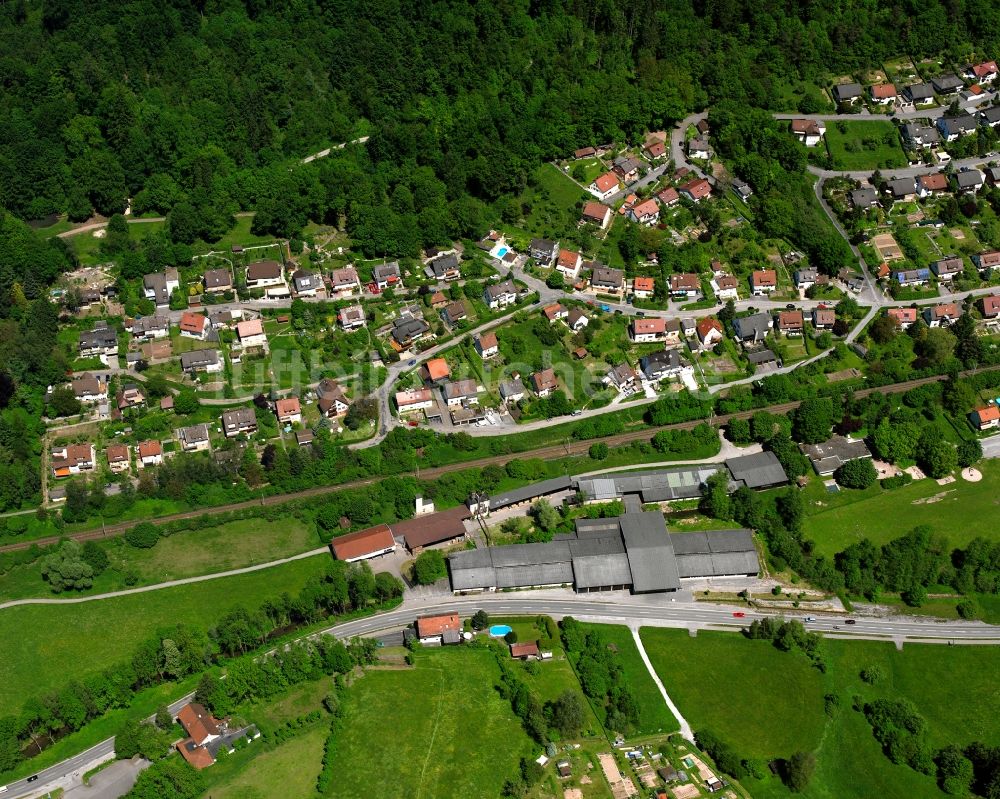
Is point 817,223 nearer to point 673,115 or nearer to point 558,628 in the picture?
point 673,115

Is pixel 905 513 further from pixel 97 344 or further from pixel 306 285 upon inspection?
pixel 97 344

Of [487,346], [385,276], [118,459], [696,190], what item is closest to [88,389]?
[118,459]

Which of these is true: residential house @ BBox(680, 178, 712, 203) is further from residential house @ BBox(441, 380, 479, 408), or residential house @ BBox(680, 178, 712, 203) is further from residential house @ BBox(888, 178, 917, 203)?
residential house @ BBox(441, 380, 479, 408)

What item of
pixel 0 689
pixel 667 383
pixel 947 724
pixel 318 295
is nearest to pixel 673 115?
pixel 667 383

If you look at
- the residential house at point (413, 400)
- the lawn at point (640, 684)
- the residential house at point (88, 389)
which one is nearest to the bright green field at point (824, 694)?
the lawn at point (640, 684)

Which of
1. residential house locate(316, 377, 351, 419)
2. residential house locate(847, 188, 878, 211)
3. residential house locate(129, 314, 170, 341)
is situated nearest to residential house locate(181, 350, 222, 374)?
residential house locate(129, 314, 170, 341)

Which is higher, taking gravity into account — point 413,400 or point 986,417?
point 413,400
